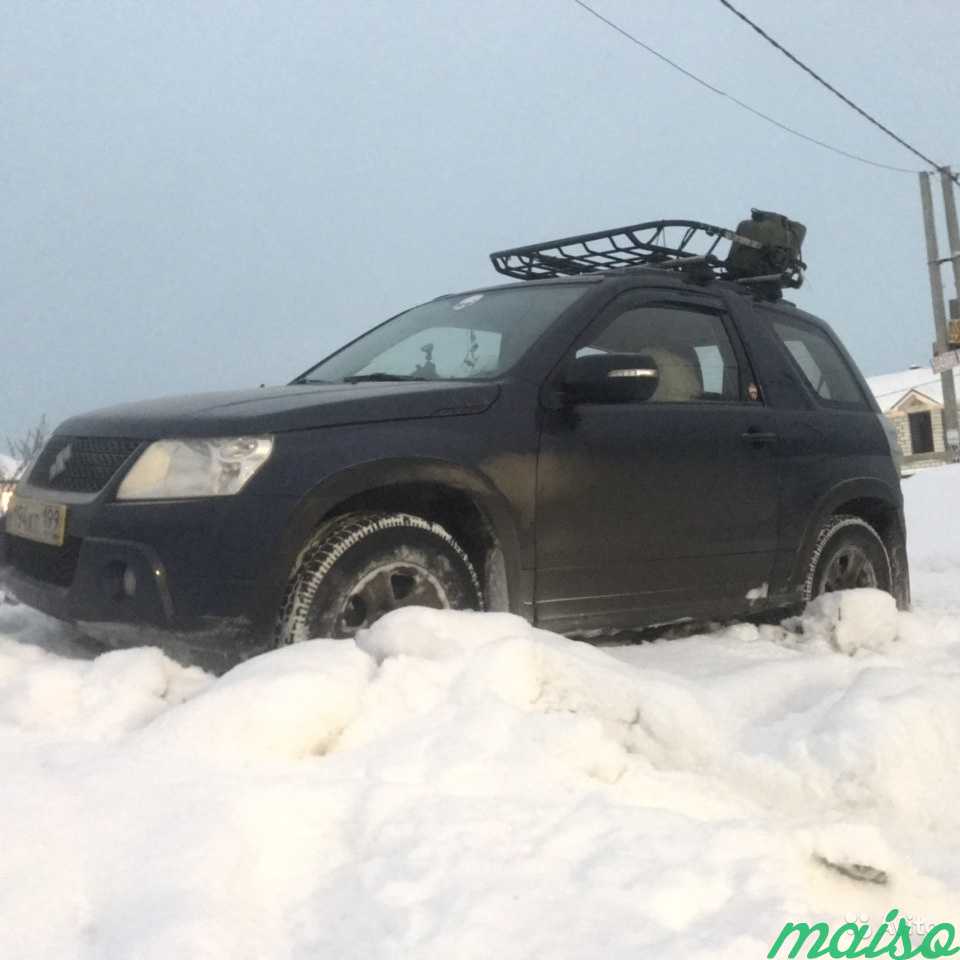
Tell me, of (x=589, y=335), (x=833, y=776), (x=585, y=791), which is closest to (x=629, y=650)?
(x=589, y=335)

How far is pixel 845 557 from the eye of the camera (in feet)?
16.3

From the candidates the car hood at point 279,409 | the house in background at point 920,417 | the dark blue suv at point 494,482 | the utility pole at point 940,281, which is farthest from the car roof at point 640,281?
the house in background at point 920,417

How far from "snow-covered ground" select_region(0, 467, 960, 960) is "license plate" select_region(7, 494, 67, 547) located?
14.9 inches

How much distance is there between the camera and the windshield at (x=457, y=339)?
12.8 ft

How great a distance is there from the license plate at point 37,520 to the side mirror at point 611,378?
1.68 metres

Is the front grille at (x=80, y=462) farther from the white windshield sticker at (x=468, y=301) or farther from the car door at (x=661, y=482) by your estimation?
the white windshield sticker at (x=468, y=301)

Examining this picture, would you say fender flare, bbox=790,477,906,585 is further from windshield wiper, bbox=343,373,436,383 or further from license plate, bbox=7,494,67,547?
license plate, bbox=7,494,67,547

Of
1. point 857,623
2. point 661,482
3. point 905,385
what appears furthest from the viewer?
point 905,385

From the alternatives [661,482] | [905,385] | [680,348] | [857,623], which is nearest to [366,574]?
[661,482]

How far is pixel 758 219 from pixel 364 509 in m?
2.97

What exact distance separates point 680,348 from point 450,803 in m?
2.68

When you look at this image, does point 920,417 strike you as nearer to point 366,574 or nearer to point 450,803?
point 366,574

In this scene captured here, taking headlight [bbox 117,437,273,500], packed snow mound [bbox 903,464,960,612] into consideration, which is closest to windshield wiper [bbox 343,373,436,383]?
headlight [bbox 117,437,273,500]

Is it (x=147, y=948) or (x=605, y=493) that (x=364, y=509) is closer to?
(x=605, y=493)
